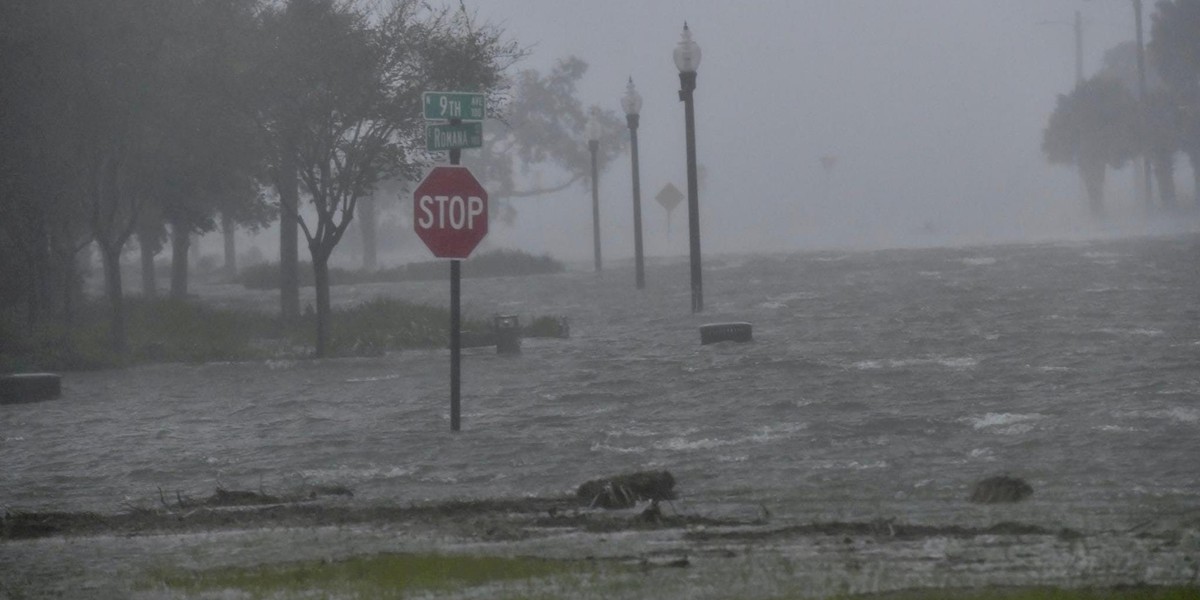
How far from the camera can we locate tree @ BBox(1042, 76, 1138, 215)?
316 feet

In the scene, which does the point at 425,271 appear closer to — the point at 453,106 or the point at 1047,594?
the point at 453,106

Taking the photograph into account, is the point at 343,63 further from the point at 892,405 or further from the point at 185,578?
the point at 185,578

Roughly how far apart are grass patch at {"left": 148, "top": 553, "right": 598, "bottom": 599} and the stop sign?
24.8ft

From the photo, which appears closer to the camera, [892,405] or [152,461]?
[152,461]

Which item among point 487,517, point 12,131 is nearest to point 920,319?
point 12,131

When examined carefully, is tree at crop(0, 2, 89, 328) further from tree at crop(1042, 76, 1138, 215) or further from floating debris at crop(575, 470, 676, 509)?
tree at crop(1042, 76, 1138, 215)

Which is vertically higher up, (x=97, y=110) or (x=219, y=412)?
(x=97, y=110)

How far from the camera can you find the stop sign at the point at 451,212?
53.4ft

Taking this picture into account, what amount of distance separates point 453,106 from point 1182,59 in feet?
262

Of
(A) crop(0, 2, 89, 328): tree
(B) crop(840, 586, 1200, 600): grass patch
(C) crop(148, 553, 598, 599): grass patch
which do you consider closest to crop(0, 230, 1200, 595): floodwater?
(C) crop(148, 553, 598, 599): grass patch

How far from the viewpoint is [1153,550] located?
8.38 m

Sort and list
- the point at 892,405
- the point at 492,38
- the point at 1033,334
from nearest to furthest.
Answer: the point at 892,405 < the point at 1033,334 < the point at 492,38

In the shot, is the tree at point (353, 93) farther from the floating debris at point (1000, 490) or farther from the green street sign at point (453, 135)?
the floating debris at point (1000, 490)

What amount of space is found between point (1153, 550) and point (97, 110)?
78.5 ft
